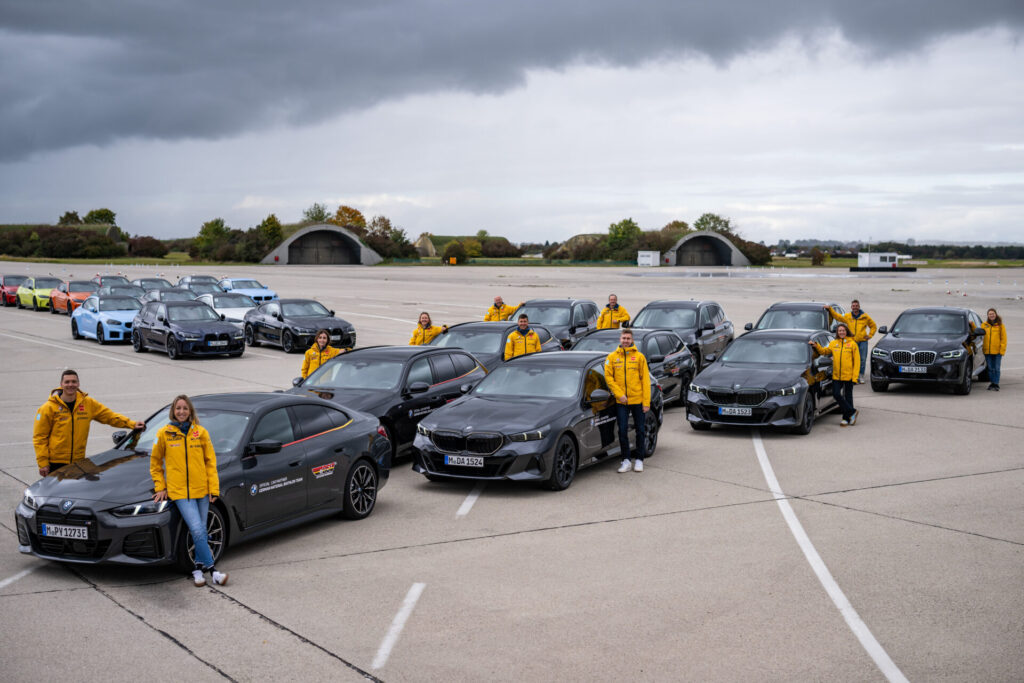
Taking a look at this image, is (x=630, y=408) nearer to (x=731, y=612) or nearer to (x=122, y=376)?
(x=731, y=612)

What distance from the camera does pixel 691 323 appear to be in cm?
2152

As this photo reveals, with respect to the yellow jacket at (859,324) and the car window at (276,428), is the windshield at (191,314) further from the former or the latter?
the car window at (276,428)

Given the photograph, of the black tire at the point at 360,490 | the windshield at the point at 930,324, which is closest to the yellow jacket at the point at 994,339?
the windshield at the point at 930,324

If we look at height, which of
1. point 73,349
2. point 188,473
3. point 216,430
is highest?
point 216,430

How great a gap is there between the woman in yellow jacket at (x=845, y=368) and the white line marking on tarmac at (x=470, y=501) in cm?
689

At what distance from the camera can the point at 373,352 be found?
13.5m

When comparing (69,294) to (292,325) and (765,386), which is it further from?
(765,386)

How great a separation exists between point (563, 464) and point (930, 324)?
12.9 metres

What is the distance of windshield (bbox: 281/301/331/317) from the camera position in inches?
1113

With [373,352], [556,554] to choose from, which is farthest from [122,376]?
[556,554]

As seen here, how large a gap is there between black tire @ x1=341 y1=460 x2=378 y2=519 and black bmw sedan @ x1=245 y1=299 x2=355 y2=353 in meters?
16.6

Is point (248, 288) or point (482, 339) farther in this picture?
point (248, 288)

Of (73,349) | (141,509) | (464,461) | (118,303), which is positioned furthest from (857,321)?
(118,303)

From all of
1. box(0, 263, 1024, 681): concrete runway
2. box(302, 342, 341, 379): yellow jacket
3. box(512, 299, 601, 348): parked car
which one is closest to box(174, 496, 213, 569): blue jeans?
box(0, 263, 1024, 681): concrete runway
